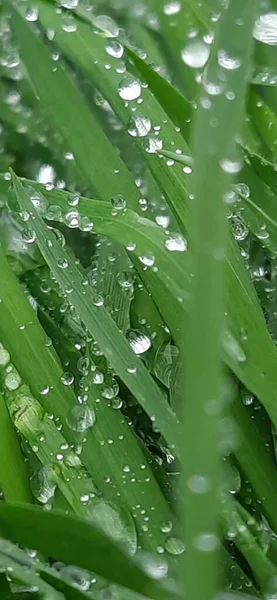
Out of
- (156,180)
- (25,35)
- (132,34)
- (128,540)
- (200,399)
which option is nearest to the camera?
(200,399)

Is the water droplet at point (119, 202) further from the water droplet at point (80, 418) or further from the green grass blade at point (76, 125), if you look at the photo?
the water droplet at point (80, 418)

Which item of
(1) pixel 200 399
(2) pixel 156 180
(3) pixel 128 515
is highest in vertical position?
(1) pixel 200 399

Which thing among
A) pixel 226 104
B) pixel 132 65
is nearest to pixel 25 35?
pixel 132 65

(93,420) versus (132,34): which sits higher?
(132,34)

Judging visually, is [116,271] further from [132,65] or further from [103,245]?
[132,65]

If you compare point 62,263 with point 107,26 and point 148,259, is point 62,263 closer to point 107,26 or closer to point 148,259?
point 148,259

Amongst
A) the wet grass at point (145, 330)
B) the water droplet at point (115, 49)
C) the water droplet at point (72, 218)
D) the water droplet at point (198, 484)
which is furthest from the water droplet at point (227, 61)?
the water droplet at point (115, 49)
